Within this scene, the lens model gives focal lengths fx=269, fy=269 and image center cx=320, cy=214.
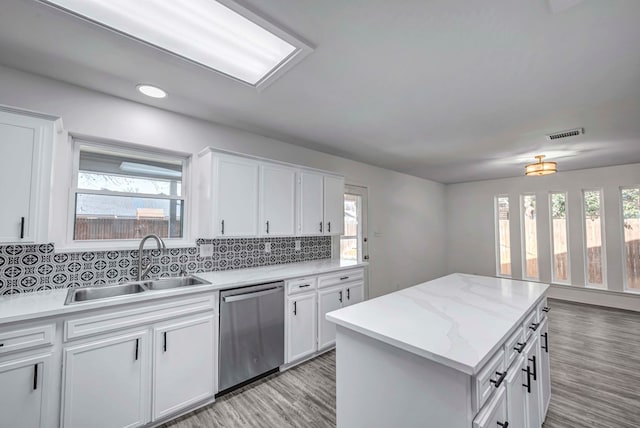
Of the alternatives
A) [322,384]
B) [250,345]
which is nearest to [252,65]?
[250,345]

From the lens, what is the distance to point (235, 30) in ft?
4.99

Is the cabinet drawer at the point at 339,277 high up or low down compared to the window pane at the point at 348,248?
down

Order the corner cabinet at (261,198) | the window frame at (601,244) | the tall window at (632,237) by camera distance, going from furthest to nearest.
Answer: the window frame at (601,244) < the tall window at (632,237) < the corner cabinet at (261,198)

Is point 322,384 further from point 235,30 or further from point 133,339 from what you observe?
point 235,30

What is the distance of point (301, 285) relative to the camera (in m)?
2.80

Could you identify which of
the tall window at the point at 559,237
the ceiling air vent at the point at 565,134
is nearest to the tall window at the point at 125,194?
the ceiling air vent at the point at 565,134

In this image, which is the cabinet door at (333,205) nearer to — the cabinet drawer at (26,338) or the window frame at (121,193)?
the window frame at (121,193)

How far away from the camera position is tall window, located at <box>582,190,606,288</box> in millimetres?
4953

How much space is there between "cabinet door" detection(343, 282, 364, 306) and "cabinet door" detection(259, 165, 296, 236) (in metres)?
0.97

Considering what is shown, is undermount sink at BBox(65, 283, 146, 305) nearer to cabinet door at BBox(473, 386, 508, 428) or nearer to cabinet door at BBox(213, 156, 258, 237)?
cabinet door at BBox(213, 156, 258, 237)

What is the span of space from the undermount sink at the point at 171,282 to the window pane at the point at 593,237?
21.8ft

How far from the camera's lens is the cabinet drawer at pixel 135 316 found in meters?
1.65

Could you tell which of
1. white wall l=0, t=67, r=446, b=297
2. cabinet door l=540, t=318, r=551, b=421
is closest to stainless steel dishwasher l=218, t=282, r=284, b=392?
white wall l=0, t=67, r=446, b=297

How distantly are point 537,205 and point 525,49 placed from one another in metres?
5.20
